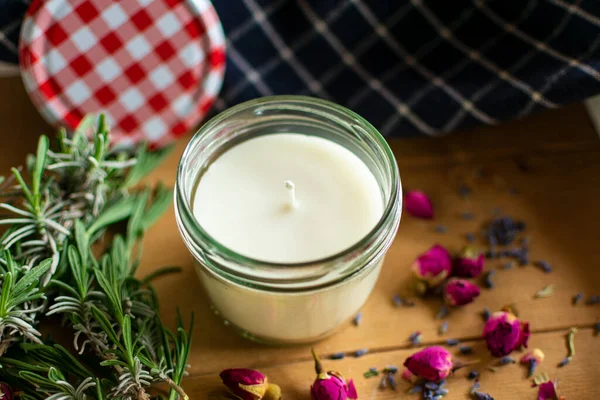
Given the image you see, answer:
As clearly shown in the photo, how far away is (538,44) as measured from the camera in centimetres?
86

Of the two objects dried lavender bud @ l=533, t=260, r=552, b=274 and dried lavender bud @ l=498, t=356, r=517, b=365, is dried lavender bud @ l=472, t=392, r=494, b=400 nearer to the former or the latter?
dried lavender bud @ l=498, t=356, r=517, b=365

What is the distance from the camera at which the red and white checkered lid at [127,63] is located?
2.78 feet

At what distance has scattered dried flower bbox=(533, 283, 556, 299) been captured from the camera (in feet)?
2.65

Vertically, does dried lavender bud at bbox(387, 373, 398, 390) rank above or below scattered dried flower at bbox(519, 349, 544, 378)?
below

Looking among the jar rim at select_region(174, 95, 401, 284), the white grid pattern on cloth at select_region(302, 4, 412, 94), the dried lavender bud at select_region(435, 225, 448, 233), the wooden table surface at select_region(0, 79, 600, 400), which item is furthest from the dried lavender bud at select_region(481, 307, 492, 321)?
the white grid pattern on cloth at select_region(302, 4, 412, 94)

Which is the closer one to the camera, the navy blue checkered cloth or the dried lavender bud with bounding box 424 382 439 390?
the dried lavender bud with bounding box 424 382 439 390

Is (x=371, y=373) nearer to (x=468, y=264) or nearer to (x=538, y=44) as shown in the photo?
(x=468, y=264)

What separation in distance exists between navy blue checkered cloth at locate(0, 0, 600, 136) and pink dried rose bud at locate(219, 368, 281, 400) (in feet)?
1.19

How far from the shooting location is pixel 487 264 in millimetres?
841

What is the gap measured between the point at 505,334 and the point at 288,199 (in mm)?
280

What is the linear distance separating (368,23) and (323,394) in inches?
18.7

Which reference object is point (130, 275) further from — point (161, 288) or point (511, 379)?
point (511, 379)

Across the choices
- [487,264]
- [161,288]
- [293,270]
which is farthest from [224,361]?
[487,264]

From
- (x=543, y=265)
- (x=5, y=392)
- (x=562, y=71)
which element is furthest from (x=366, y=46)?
(x=5, y=392)
